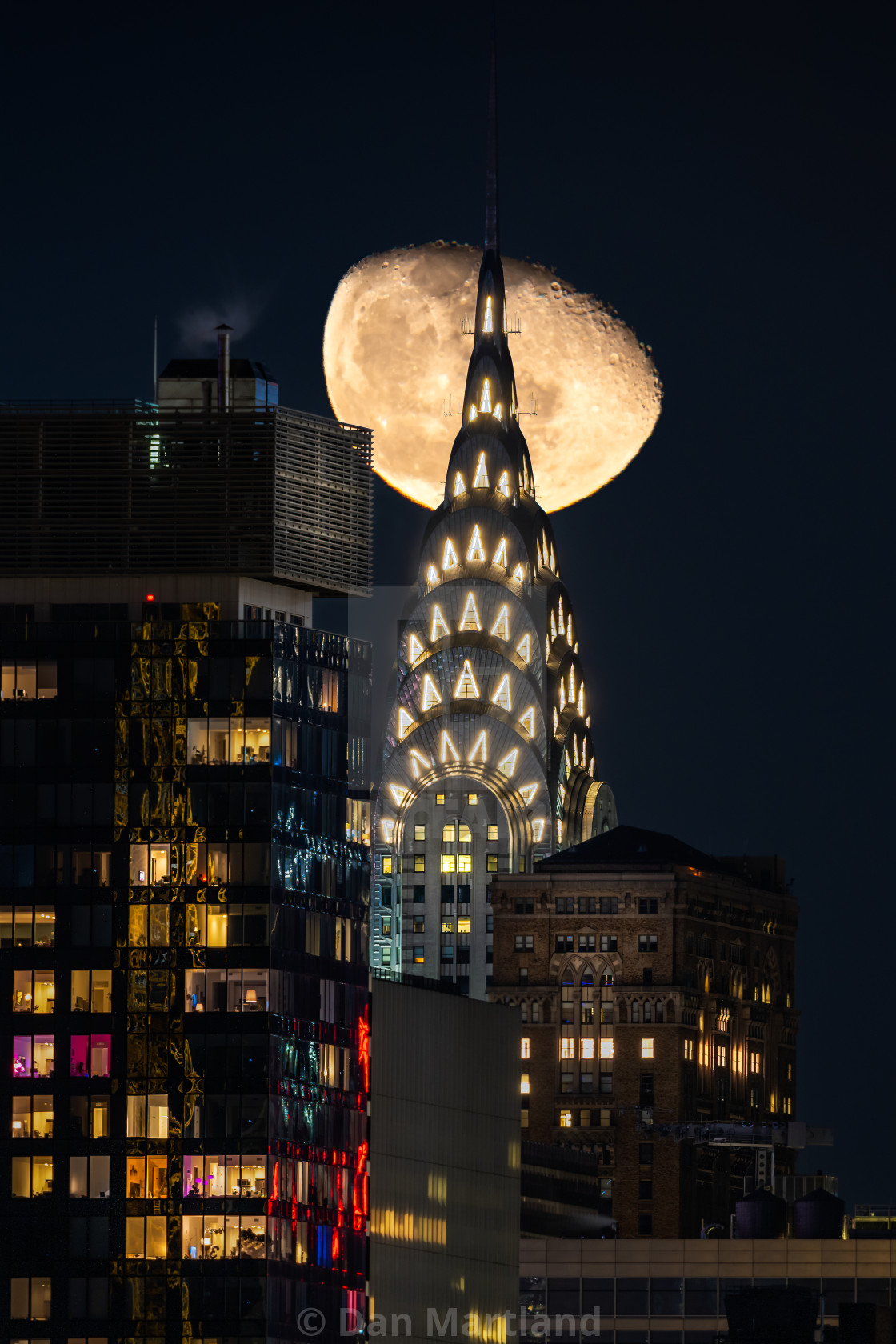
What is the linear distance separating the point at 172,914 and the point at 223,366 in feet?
88.6

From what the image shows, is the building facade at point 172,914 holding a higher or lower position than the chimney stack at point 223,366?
lower

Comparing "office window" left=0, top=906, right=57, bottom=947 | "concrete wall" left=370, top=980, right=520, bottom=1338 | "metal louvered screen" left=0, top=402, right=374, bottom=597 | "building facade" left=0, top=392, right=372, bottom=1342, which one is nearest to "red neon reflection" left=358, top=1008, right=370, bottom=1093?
"building facade" left=0, top=392, right=372, bottom=1342

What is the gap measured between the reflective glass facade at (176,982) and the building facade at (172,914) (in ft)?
0.37

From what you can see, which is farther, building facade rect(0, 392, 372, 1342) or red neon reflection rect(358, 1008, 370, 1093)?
red neon reflection rect(358, 1008, 370, 1093)

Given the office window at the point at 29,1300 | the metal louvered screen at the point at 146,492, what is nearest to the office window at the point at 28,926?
the office window at the point at 29,1300

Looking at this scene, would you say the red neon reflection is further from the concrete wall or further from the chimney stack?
the chimney stack

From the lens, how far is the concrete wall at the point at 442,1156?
165000 mm

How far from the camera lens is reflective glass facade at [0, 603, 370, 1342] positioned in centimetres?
15075

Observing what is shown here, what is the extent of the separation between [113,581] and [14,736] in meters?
8.54

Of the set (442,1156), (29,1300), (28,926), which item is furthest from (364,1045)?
(29,1300)

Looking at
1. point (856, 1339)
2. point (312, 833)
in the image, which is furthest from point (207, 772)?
point (856, 1339)

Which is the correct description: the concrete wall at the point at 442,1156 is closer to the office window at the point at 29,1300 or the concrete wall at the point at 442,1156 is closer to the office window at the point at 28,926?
the office window at the point at 29,1300

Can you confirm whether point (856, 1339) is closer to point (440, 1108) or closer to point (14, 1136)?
point (440, 1108)

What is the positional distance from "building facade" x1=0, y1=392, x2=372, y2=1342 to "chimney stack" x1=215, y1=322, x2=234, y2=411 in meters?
2.88
